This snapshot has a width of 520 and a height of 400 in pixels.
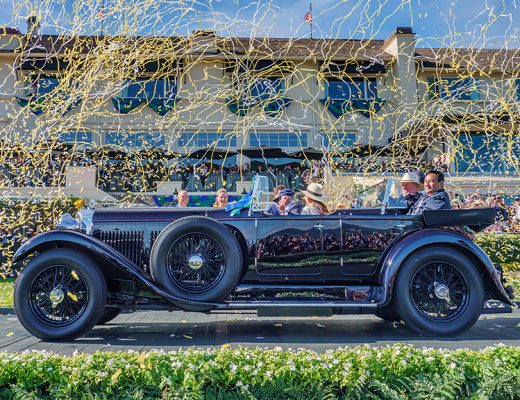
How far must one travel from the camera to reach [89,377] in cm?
260

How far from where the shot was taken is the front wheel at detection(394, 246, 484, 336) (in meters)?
4.68

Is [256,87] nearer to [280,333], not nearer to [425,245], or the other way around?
[425,245]

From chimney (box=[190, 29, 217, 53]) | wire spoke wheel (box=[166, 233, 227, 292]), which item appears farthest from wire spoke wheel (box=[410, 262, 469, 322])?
chimney (box=[190, 29, 217, 53])

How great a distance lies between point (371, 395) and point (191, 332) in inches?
119

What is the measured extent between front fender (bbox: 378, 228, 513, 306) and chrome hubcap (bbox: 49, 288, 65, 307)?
331 cm

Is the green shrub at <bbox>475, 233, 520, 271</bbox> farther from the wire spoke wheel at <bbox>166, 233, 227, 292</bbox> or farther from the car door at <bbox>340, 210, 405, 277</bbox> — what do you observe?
the wire spoke wheel at <bbox>166, 233, 227, 292</bbox>

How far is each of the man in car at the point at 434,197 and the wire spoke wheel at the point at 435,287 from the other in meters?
0.72

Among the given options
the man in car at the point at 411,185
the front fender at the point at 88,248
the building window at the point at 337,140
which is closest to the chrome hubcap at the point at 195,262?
the front fender at the point at 88,248

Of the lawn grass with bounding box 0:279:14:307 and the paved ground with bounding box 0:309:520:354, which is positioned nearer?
the paved ground with bounding box 0:309:520:354

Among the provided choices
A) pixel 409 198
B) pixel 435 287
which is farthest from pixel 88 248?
pixel 409 198

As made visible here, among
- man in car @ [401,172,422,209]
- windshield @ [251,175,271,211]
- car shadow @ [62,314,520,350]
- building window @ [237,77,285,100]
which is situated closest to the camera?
car shadow @ [62,314,520,350]

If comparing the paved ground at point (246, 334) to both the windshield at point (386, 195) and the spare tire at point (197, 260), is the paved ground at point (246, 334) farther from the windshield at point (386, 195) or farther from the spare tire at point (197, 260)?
the windshield at point (386, 195)

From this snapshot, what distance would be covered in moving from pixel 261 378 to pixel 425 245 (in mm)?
2860

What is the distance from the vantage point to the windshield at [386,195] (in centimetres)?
546
